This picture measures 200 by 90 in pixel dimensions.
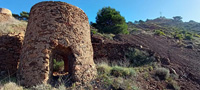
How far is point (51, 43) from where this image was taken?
4.84 m

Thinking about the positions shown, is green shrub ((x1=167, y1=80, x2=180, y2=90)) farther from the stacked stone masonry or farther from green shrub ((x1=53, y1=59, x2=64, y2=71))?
the stacked stone masonry

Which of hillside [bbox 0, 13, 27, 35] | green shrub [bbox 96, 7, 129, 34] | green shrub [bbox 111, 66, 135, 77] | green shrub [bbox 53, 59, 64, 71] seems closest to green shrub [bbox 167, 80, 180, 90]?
green shrub [bbox 111, 66, 135, 77]

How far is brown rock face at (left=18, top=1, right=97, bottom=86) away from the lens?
4629 mm

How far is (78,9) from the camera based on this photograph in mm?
5848

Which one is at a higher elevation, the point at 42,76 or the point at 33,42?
the point at 33,42

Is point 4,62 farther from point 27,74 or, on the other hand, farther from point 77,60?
point 77,60

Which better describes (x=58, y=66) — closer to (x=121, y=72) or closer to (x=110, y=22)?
(x=121, y=72)

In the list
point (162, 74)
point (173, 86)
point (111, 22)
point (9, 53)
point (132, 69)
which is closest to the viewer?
point (9, 53)

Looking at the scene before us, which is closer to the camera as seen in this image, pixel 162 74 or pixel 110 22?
pixel 162 74

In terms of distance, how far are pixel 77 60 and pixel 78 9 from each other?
7.18 feet

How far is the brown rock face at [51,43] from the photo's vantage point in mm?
4629

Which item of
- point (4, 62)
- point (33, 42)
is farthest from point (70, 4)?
point (4, 62)

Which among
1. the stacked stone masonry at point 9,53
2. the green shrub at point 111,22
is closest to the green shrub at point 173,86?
the stacked stone masonry at point 9,53

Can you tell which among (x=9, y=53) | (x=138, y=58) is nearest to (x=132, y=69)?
(x=138, y=58)
